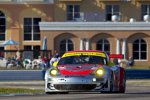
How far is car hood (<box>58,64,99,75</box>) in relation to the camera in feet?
59.1

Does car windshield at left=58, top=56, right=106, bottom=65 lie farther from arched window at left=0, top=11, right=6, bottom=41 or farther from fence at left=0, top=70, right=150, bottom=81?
arched window at left=0, top=11, right=6, bottom=41

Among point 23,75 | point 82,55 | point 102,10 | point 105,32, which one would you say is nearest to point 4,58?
point 23,75

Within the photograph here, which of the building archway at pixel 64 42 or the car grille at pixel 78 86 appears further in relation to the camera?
the building archway at pixel 64 42

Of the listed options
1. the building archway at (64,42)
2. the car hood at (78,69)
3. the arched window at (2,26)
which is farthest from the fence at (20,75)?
the arched window at (2,26)

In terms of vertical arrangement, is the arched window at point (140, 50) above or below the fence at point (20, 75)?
above

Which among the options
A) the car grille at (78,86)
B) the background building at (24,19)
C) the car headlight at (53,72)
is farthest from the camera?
the background building at (24,19)

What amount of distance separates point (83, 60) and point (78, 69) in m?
1.11

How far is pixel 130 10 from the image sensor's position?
57594 millimetres

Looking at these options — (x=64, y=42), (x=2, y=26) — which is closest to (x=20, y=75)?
(x=64, y=42)

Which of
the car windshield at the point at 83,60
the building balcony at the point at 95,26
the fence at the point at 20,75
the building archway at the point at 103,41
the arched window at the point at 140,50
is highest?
the building balcony at the point at 95,26

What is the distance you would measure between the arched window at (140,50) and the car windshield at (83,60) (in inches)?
1369

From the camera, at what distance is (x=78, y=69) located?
59.4 ft

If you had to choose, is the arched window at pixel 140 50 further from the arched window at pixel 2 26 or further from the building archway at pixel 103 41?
the arched window at pixel 2 26

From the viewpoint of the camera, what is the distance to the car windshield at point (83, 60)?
19109 mm
